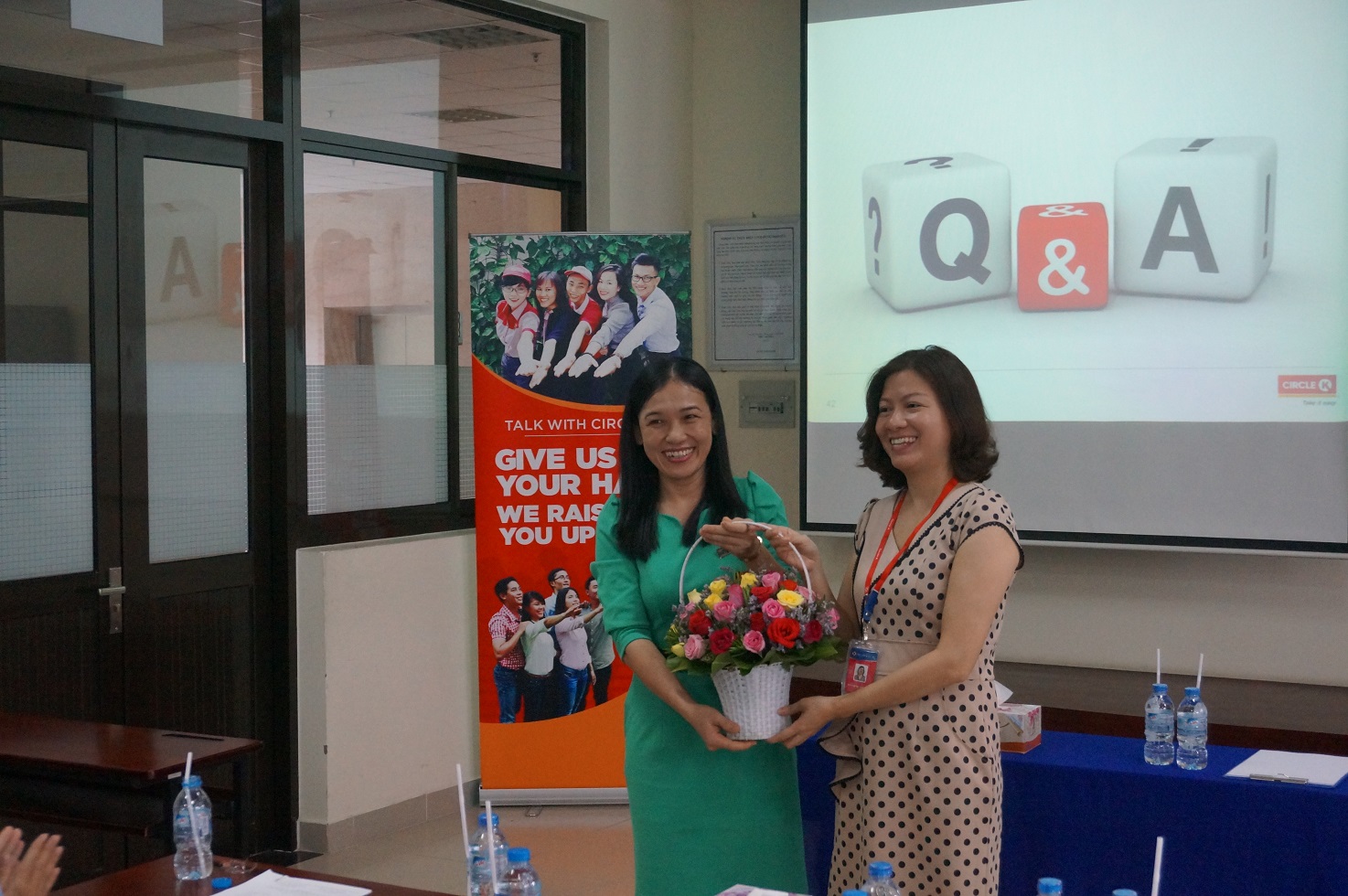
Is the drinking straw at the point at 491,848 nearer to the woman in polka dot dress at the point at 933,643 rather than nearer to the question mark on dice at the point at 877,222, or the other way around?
the woman in polka dot dress at the point at 933,643

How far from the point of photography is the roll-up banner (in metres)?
4.81

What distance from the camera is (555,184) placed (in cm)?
558

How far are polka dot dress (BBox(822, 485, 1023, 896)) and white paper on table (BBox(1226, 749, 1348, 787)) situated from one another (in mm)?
733

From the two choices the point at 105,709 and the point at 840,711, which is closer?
the point at 840,711

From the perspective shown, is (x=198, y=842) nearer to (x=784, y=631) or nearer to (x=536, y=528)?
(x=784, y=631)

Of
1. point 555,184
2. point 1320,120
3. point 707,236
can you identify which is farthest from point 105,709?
point 1320,120

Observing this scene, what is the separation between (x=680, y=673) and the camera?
246 centimetres

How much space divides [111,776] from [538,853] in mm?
1953

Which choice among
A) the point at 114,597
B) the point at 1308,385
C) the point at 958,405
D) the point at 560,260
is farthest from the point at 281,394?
the point at 1308,385

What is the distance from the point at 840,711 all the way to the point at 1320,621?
295 cm

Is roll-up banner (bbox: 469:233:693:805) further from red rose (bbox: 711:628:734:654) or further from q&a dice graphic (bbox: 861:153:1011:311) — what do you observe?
red rose (bbox: 711:628:734:654)

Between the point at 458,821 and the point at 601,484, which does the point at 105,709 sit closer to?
the point at 458,821

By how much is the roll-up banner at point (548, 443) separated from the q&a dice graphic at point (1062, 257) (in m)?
1.25

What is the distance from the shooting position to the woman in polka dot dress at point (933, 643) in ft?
7.32
